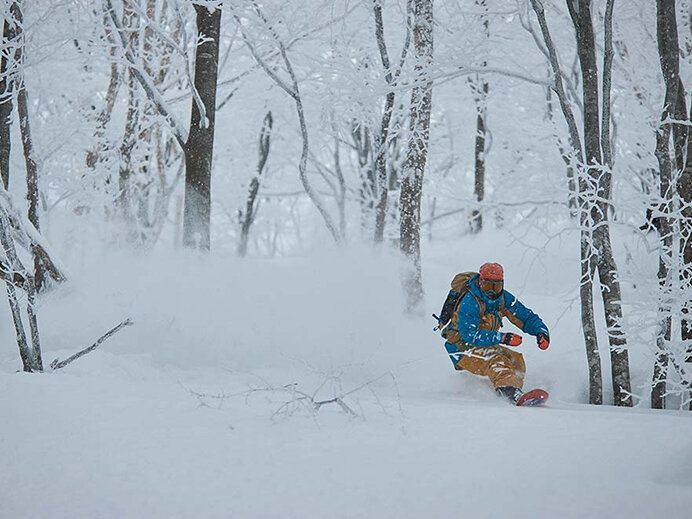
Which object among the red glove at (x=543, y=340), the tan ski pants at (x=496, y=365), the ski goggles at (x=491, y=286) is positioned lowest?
the tan ski pants at (x=496, y=365)

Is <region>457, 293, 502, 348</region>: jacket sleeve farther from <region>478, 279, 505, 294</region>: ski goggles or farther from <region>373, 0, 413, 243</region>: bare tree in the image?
<region>373, 0, 413, 243</region>: bare tree

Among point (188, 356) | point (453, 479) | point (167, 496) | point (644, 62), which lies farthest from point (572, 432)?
point (644, 62)

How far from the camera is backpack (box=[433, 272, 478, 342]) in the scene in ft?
20.4

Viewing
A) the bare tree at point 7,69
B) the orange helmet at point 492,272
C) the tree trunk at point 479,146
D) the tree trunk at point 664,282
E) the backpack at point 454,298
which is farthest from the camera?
the tree trunk at point 479,146

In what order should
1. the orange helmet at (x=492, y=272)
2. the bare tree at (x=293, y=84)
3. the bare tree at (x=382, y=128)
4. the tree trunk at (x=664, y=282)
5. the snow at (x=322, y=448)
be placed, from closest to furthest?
the snow at (x=322, y=448)
the tree trunk at (x=664, y=282)
the orange helmet at (x=492, y=272)
the bare tree at (x=293, y=84)
the bare tree at (x=382, y=128)

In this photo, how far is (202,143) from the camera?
8.45 meters

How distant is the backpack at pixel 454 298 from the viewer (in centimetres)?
623

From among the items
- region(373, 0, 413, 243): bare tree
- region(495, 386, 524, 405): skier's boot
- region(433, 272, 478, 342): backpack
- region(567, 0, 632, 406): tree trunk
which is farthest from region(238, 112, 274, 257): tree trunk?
region(495, 386, 524, 405): skier's boot

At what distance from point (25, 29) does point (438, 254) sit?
29.7 feet

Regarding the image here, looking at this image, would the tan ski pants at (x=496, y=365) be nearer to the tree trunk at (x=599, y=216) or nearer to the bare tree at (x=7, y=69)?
the tree trunk at (x=599, y=216)

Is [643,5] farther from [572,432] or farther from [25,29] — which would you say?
[25,29]

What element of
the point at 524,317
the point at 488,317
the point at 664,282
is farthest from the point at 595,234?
the point at 488,317

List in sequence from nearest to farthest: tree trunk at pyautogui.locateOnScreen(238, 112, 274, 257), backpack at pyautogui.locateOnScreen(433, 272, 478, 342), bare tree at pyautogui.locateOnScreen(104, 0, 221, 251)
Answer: backpack at pyautogui.locateOnScreen(433, 272, 478, 342)
bare tree at pyautogui.locateOnScreen(104, 0, 221, 251)
tree trunk at pyautogui.locateOnScreen(238, 112, 274, 257)

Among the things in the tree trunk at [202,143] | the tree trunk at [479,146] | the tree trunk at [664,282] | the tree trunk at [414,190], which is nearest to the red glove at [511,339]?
the tree trunk at [664,282]
